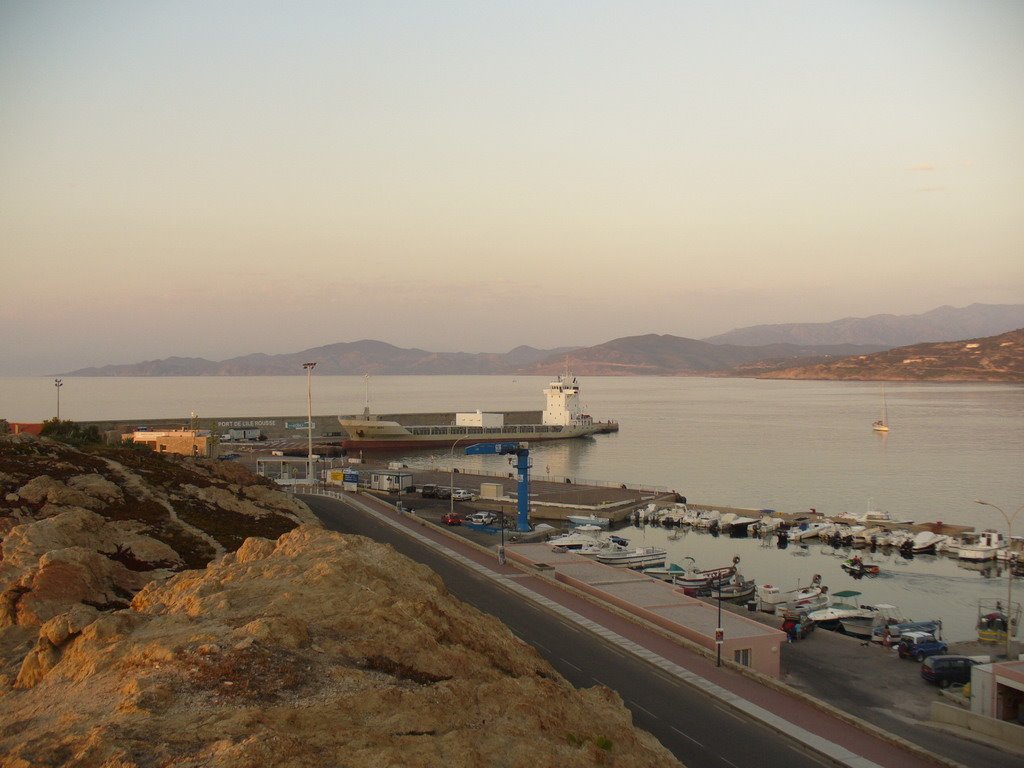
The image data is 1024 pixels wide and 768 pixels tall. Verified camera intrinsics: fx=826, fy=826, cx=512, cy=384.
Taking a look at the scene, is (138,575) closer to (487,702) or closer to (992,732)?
(487,702)

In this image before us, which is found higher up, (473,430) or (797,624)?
(797,624)

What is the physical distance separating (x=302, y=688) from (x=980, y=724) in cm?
1453

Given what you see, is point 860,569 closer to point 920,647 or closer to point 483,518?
point 920,647

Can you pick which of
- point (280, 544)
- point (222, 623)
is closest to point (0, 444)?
point (280, 544)

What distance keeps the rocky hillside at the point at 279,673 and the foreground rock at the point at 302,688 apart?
0.03 metres

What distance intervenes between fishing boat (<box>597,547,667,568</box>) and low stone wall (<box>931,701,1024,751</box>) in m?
19.1

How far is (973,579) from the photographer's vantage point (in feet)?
126

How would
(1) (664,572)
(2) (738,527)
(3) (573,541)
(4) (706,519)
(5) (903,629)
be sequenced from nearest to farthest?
(5) (903,629) → (1) (664,572) → (3) (573,541) → (2) (738,527) → (4) (706,519)

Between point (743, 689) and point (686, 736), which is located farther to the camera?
point (743, 689)

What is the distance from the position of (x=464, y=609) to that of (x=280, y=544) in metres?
4.12

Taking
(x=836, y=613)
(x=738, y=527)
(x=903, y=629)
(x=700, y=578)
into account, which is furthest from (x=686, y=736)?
(x=738, y=527)

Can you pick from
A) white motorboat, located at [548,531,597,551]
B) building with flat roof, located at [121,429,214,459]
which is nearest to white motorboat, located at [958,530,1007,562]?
white motorboat, located at [548,531,597,551]

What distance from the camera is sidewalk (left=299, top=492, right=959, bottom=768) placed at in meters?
13.9

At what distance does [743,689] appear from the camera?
16.7 m
